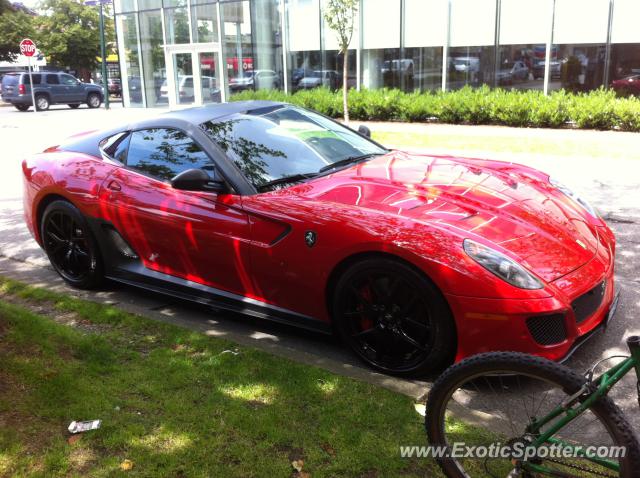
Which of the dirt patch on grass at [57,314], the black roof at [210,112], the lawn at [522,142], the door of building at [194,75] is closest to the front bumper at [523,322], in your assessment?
the black roof at [210,112]

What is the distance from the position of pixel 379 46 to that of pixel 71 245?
18.1 meters

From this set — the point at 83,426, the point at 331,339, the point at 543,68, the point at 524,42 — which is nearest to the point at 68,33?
the point at 524,42

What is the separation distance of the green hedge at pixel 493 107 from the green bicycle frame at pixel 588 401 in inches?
529

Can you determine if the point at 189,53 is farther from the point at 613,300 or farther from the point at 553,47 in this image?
the point at 613,300

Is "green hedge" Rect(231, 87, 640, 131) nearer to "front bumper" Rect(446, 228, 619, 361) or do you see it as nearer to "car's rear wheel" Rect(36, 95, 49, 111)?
"front bumper" Rect(446, 228, 619, 361)

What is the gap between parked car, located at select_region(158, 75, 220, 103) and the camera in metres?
27.0

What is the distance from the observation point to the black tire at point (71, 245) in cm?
499

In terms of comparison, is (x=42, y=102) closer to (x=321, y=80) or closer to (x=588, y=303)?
(x=321, y=80)

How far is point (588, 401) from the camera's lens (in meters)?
2.10

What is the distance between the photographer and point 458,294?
3146mm

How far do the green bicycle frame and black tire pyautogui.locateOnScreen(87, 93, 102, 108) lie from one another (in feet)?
116

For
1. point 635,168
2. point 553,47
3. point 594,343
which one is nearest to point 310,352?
point 594,343

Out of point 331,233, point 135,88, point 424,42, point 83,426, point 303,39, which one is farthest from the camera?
point 135,88

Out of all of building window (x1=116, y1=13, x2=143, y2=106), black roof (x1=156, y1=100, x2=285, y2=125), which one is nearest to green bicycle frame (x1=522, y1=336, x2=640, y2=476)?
black roof (x1=156, y1=100, x2=285, y2=125)
